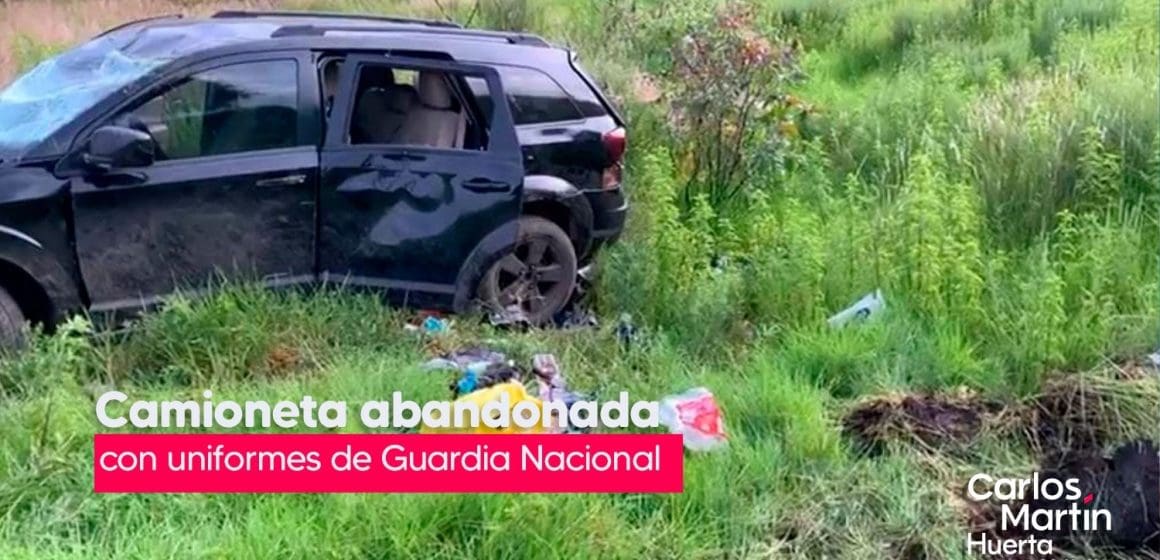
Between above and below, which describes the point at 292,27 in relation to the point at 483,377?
above

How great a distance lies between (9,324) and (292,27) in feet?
4.47

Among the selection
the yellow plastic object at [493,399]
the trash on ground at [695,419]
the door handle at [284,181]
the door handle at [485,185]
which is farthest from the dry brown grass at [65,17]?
the trash on ground at [695,419]

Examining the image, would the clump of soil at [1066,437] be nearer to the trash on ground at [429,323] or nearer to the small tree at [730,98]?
the trash on ground at [429,323]

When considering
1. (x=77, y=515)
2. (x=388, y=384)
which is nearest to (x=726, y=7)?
(x=388, y=384)

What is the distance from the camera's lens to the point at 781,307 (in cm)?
454

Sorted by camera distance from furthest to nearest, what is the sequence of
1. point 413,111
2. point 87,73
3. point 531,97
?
point 531,97
point 413,111
point 87,73

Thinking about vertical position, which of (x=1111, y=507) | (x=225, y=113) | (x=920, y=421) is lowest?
(x=1111, y=507)

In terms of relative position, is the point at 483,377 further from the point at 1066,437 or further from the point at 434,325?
the point at 1066,437

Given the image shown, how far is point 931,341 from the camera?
13.9ft

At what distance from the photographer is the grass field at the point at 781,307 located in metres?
3.31

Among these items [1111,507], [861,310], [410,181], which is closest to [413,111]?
[410,181]

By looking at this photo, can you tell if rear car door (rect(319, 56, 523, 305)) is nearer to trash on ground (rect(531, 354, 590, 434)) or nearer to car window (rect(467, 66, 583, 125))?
car window (rect(467, 66, 583, 125))

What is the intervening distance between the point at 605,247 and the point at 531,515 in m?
1.82

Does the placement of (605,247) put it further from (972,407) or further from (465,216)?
(972,407)
